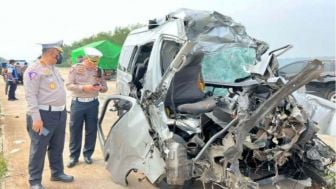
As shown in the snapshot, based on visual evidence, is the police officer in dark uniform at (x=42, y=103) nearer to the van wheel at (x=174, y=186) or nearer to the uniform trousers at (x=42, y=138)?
A: the uniform trousers at (x=42, y=138)

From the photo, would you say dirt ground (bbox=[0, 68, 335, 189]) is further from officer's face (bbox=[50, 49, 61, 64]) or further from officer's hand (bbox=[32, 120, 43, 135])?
officer's face (bbox=[50, 49, 61, 64])

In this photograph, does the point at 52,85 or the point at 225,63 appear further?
the point at 225,63

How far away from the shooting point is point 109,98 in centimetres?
545

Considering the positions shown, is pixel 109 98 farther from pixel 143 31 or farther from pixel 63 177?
pixel 143 31

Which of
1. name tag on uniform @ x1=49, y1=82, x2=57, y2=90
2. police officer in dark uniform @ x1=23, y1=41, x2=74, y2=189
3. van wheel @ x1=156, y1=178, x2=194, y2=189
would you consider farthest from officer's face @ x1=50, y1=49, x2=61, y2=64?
van wheel @ x1=156, y1=178, x2=194, y2=189

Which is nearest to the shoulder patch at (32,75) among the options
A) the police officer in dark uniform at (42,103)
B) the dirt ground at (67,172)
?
the police officer in dark uniform at (42,103)

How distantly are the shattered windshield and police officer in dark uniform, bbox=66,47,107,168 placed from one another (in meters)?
1.55

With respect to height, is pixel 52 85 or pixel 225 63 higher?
pixel 225 63

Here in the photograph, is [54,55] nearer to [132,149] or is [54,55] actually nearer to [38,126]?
[38,126]

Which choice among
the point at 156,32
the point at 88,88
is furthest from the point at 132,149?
the point at 156,32

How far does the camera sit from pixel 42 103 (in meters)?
4.66

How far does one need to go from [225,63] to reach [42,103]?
8.53 ft

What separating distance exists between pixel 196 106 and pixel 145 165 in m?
0.89

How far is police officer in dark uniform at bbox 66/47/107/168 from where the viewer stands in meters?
5.61
